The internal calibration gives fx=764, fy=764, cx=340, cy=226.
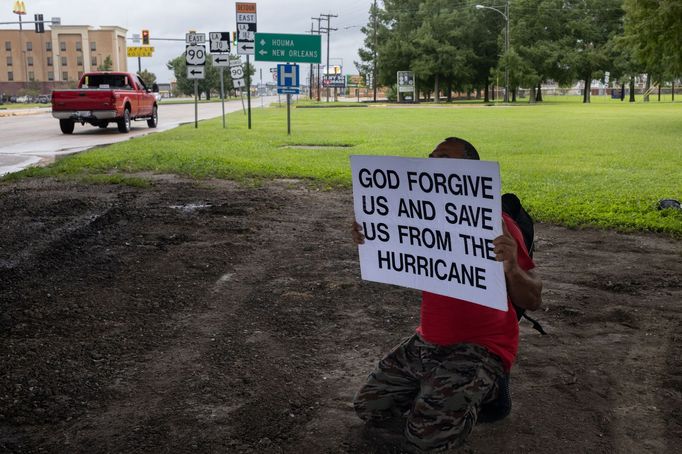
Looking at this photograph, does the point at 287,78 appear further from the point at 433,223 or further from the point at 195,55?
the point at 433,223

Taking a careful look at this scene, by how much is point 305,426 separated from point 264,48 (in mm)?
22290

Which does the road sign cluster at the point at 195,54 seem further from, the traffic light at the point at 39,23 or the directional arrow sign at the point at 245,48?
the traffic light at the point at 39,23

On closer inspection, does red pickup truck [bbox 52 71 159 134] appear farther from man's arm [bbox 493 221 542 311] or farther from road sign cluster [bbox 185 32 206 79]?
man's arm [bbox 493 221 542 311]

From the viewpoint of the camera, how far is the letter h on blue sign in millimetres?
24562

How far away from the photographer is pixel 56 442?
11.1ft

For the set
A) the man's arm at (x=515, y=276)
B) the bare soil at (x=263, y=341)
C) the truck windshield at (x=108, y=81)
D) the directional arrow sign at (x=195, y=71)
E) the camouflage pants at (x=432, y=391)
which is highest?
the directional arrow sign at (x=195, y=71)

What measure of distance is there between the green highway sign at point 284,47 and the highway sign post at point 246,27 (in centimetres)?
26

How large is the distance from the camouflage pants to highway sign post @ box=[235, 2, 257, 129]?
22.1m

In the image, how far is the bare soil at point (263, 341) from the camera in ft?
11.5

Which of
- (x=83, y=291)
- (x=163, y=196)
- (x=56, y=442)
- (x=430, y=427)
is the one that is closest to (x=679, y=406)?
(x=430, y=427)

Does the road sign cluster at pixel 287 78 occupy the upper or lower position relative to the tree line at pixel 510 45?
lower

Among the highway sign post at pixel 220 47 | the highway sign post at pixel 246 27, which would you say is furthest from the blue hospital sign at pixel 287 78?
the highway sign post at pixel 220 47

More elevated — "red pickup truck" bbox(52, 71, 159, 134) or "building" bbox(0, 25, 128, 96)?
"building" bbox(0, 25, 128, 96)

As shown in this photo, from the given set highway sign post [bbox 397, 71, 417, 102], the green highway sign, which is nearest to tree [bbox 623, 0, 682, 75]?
the green highway sign
